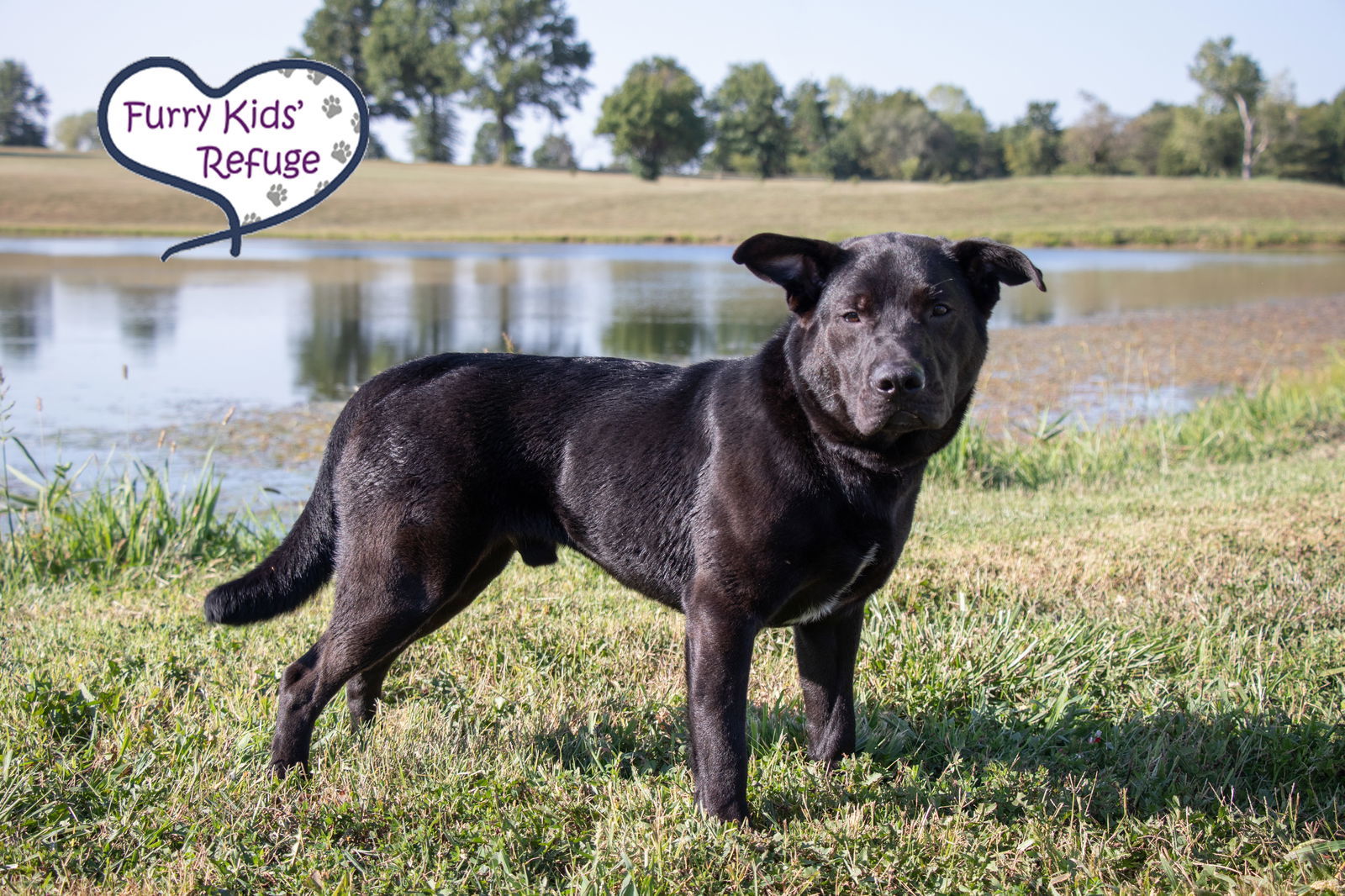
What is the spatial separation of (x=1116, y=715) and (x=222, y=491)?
640cm

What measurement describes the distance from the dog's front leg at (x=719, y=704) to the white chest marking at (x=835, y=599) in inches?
8.5

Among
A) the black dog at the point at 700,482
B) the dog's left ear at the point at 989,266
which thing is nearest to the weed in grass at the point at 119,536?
the black dog at the point at 700,482

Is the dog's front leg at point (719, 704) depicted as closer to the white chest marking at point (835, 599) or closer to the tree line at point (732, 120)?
the white chest marking at point (835, 599)

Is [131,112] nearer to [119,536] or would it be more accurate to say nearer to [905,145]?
[119,536]

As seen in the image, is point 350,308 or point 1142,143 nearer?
point 350,308

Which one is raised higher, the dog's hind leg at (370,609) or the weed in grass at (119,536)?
the dog's hind leg at (370,609)

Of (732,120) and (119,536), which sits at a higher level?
(732,120)

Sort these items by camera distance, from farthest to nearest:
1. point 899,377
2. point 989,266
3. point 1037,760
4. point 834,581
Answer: point 1037,760
point 989,266
point 834,581
point 899,377

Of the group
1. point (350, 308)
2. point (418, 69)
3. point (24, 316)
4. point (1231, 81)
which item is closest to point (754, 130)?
point (418, 69)

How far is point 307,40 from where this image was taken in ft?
282

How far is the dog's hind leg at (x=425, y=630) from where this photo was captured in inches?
144

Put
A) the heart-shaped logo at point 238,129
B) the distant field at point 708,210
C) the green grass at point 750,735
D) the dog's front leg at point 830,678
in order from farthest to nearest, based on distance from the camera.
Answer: the distant field at point 708,210 → the heart-shaped logo at point 238,129 → the dog's front leg at point 830,678 → the green grass at point 750,735

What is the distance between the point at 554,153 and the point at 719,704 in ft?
311

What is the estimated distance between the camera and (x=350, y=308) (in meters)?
19.9
